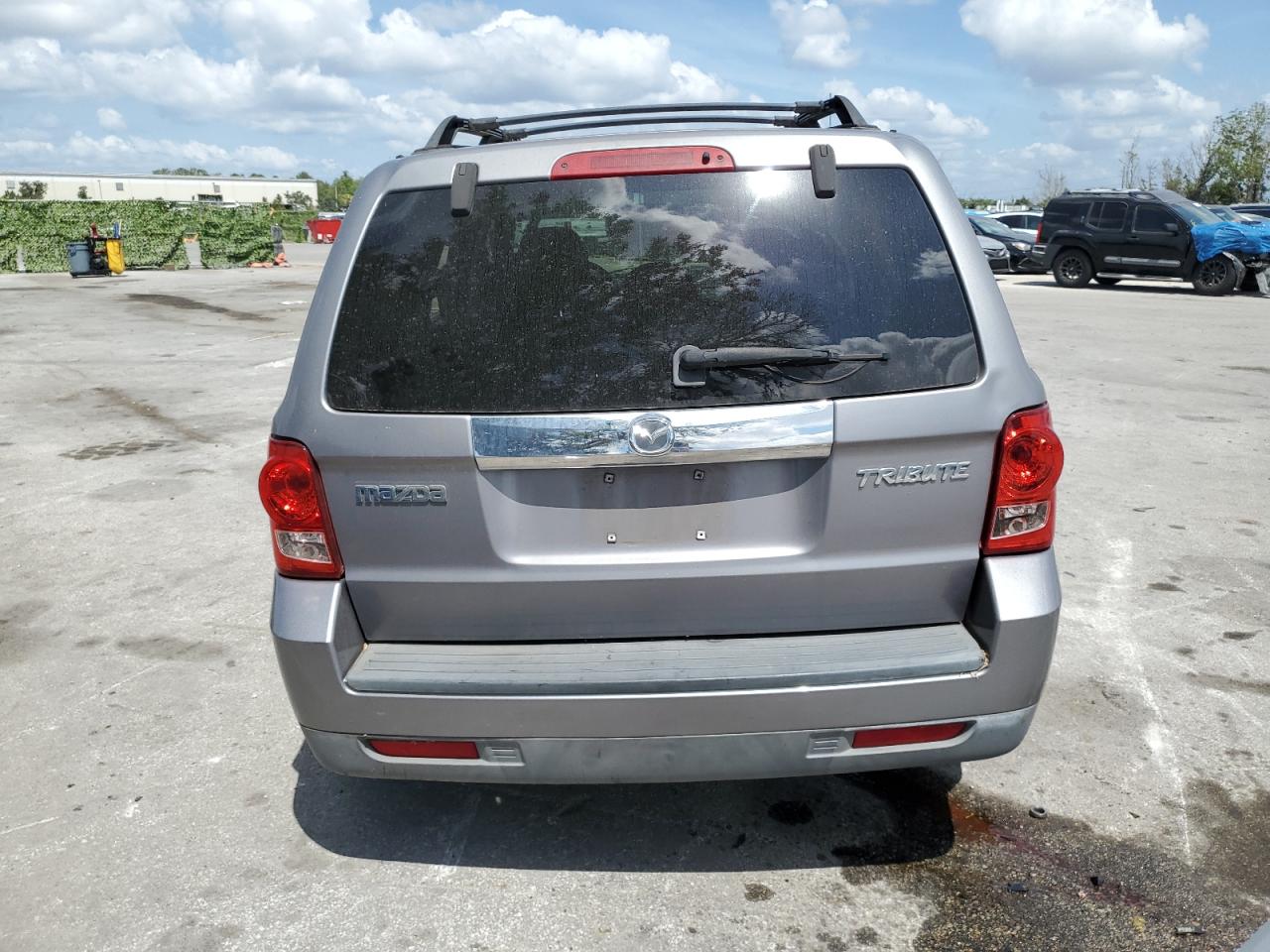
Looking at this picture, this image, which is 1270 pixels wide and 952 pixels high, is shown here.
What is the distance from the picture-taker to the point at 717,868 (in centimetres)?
312

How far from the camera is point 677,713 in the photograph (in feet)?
8.63

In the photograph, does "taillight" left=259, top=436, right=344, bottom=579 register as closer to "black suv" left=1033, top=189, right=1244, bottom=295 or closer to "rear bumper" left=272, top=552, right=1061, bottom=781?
"rear bumper" left=272, top=552, right=1061, bottom=781

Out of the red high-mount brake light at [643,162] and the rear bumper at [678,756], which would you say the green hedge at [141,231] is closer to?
the red high-mount brake light at [643,162]

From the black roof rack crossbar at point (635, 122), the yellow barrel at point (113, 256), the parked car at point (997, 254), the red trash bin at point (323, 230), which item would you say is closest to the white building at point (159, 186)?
the red trash bin at point (323, 230)

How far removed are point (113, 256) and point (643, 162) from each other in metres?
33.9

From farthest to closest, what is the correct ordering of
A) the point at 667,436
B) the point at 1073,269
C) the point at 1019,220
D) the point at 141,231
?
the point at 141,231 → the point at 1019,220 → the point at 1073,269 → the point at 667,436

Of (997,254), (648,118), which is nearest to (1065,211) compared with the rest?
(997,254)

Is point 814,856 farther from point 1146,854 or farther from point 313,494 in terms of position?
point 313,494

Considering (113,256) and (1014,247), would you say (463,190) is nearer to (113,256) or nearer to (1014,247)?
(1014,247)

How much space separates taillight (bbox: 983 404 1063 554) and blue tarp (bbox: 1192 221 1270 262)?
72.2 feet

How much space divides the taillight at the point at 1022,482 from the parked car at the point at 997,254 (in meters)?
24.4

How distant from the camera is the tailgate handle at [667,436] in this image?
8.50ft

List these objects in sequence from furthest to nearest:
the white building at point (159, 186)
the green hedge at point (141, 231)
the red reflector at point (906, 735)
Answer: the white building at point (159, 186) → the green hedge at point (141, 231) → the red reflector at point (906, 735)

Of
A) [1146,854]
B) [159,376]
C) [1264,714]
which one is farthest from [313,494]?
[159,376]
